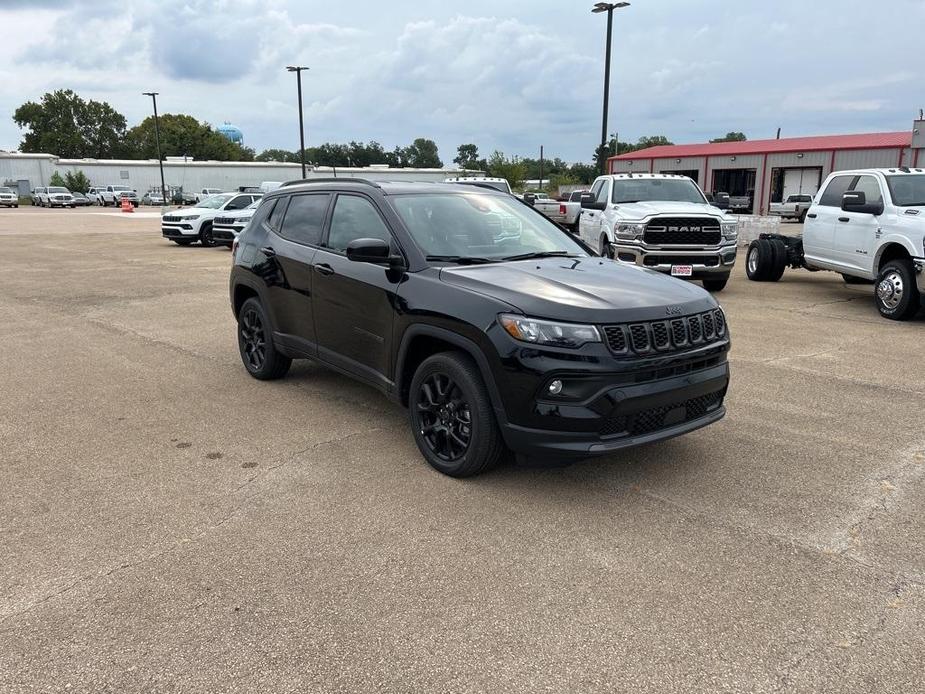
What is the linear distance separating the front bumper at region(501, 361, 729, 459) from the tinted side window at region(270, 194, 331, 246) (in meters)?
2.59

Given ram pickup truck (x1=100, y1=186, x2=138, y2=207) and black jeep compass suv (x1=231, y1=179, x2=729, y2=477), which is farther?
ram pickup truck (x1=100, y1=186, x2=138, y2=207)

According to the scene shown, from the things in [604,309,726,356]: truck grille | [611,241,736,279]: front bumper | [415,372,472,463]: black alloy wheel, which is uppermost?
[604,309,726,356]: truck grille

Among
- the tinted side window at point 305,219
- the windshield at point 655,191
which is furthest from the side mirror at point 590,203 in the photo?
the tinted side window at point 305,219

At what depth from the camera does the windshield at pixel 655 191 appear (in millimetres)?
12586

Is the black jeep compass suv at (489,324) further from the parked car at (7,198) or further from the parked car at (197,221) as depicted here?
the parked car at (7,198)

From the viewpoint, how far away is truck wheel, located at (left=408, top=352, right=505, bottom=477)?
413 centimetres

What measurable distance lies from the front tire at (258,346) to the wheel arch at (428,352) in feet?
6.60

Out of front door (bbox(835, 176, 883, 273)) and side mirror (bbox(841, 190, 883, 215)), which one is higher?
side mirror (bbox(841, 190, 883, 215))

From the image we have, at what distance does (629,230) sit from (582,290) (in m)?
7.62

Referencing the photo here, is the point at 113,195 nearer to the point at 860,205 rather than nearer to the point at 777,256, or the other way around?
the point at 777,256

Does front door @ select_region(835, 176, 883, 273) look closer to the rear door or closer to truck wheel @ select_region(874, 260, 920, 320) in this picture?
the rear door

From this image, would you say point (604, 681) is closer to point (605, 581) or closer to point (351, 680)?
point (605, 581)

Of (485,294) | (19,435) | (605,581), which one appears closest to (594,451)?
(605,581)

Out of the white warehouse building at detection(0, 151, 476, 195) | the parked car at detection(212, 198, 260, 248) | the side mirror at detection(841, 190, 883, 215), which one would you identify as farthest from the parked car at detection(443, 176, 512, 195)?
the white warehouse building at detection(0, 151, 476, 195)
